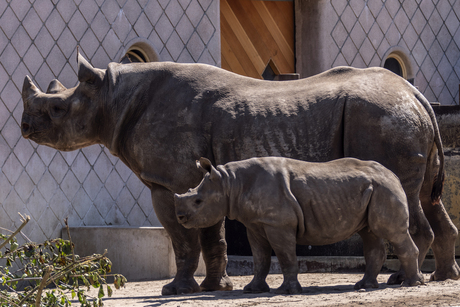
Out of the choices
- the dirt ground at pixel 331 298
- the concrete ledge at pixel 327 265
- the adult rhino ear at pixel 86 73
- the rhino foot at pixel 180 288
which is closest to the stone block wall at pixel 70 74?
the concrete ledge at pixel 327 265

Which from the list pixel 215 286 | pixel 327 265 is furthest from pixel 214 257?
pixel 327 265

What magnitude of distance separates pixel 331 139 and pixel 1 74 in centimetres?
354

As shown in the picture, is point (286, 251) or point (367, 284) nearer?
point (286, 251)

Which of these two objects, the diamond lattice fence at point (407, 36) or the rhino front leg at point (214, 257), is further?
the diamond lattice fence at point (407, 36)

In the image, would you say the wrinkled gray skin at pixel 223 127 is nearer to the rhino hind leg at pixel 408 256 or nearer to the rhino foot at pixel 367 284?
the rhino hind leg at pixel 408 256

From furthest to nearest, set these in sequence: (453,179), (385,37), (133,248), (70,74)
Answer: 1. (385,37)
2. (70,74)
3. (133,248)
4. (453,179)

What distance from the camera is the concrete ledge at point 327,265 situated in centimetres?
625

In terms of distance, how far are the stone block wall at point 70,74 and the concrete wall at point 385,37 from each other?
1.61m

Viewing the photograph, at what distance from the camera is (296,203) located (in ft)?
12.9

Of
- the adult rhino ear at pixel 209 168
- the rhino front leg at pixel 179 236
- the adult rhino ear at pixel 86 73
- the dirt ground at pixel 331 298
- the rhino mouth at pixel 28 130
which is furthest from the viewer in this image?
the rhino mouth at pixel 28 130

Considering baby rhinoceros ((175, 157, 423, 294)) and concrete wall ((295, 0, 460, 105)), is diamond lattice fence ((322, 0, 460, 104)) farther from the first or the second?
baby rhinoceros ((175, 157, 423, 294))

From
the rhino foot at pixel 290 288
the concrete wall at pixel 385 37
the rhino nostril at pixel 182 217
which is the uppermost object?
the concrete wall at pixel 385 37

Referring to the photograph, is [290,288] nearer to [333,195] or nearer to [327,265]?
[333,195]

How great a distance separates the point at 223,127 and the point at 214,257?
911mm
